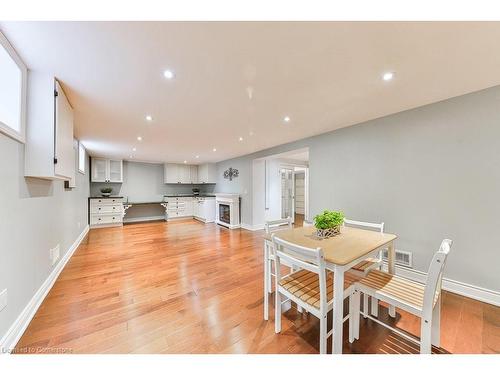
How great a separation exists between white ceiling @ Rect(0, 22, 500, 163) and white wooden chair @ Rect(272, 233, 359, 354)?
4.62ft

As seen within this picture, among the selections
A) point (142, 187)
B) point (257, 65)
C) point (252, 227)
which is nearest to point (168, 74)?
point (257, 65)

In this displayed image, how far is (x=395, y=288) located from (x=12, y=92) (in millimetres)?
3332

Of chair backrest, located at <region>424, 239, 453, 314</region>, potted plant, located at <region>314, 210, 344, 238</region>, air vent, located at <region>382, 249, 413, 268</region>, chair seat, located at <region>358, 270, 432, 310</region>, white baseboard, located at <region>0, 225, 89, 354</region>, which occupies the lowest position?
white baseboard, located at <region>0, 225, 89, 354</region>

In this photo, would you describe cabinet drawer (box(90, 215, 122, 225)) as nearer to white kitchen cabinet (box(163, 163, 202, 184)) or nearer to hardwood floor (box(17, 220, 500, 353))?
white kitchen cabinet (box(163, 163, 202, 184))

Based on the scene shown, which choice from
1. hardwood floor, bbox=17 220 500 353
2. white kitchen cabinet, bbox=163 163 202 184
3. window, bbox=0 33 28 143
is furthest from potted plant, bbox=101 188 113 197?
window, bbox=0 33 28 143

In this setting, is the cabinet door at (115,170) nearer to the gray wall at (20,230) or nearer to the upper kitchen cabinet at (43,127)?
the gray wall at (20,230)

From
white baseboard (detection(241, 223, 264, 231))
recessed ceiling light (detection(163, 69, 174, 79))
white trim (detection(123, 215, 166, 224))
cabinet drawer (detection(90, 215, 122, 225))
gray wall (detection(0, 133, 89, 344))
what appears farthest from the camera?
white trim (detection(123, 215, 166, 224))

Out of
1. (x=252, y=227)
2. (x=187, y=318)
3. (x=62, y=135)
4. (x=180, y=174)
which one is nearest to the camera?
(x=187, y=318)

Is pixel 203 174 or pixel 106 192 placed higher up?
pixel 203 174

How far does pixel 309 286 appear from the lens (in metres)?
1.49

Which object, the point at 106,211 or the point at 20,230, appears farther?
the point at 106,211

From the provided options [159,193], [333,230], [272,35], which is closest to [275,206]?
[333,230]

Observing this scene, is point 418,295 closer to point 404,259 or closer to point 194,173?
point 404,259

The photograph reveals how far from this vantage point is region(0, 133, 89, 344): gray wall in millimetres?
1347
